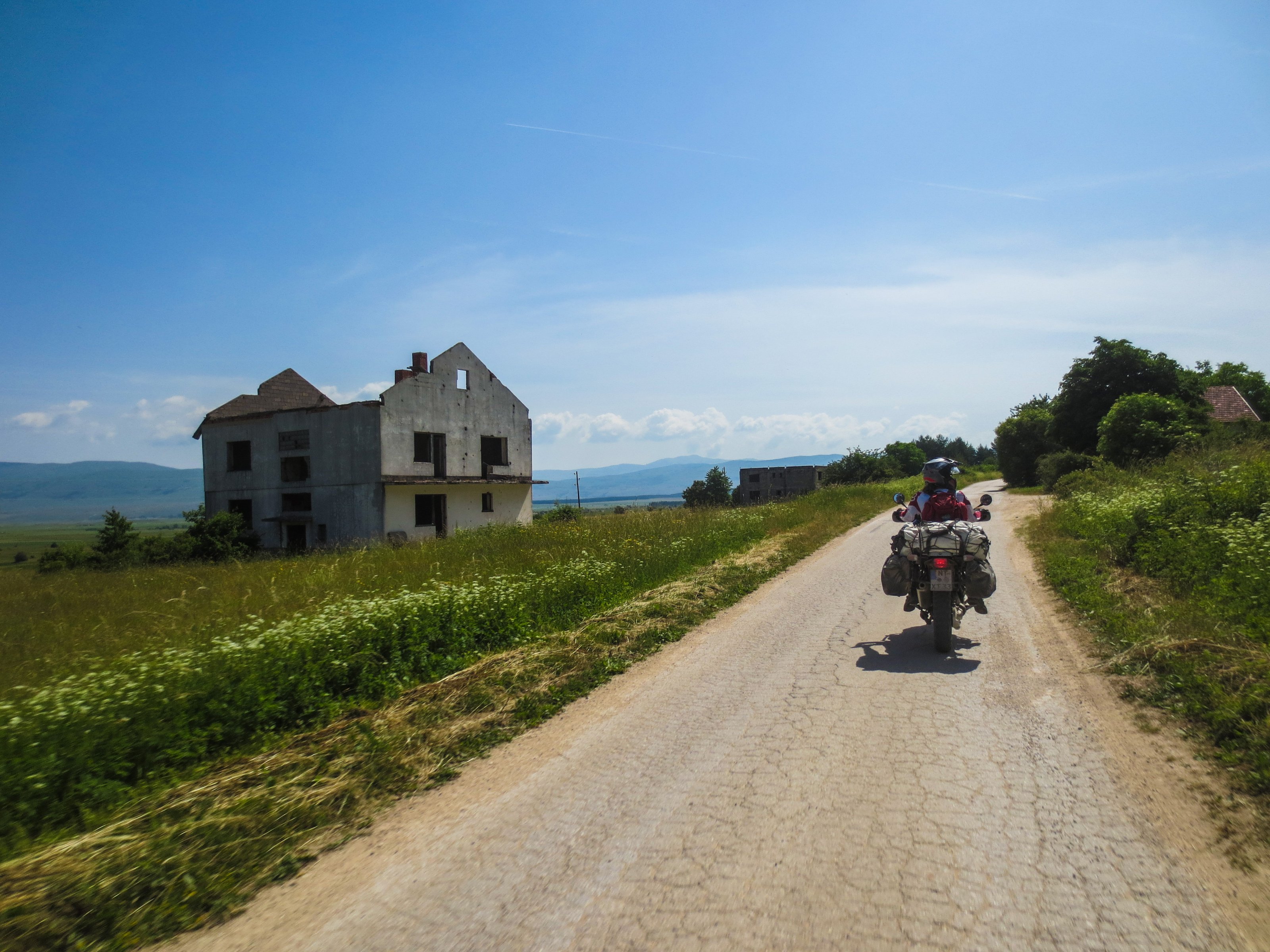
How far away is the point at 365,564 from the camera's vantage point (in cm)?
1397

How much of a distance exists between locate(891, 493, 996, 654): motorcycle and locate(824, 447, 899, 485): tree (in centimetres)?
5376

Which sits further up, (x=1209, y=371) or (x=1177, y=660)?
(x=1209, y=371)

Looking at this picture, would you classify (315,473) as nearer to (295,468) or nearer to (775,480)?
(295,468)

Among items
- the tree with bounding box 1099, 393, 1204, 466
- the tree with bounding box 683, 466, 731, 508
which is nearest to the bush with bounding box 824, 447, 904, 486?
the tree with bounding box 683, 466, 731, 508

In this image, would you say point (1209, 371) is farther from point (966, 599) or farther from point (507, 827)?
point (507, 827)

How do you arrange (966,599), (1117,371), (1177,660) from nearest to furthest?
(1177,660) < (966,599) < (1117,371)

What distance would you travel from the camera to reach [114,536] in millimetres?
29328

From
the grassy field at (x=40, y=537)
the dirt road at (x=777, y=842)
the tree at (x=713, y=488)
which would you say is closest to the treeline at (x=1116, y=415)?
the dirt road at (x=777, y=842)

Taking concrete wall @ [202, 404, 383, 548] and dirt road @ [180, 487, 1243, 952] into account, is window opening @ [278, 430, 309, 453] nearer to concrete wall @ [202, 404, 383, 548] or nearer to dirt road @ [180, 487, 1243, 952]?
concrete wall @ [202, 404, 383, 548]

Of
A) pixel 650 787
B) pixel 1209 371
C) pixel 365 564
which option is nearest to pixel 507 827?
pixel 650 787

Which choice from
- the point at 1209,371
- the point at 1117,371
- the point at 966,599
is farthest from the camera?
the point at 1209,371

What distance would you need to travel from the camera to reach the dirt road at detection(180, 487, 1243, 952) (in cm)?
299

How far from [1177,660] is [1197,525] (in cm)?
502

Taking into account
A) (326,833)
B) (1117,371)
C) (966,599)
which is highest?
(1117,371)
